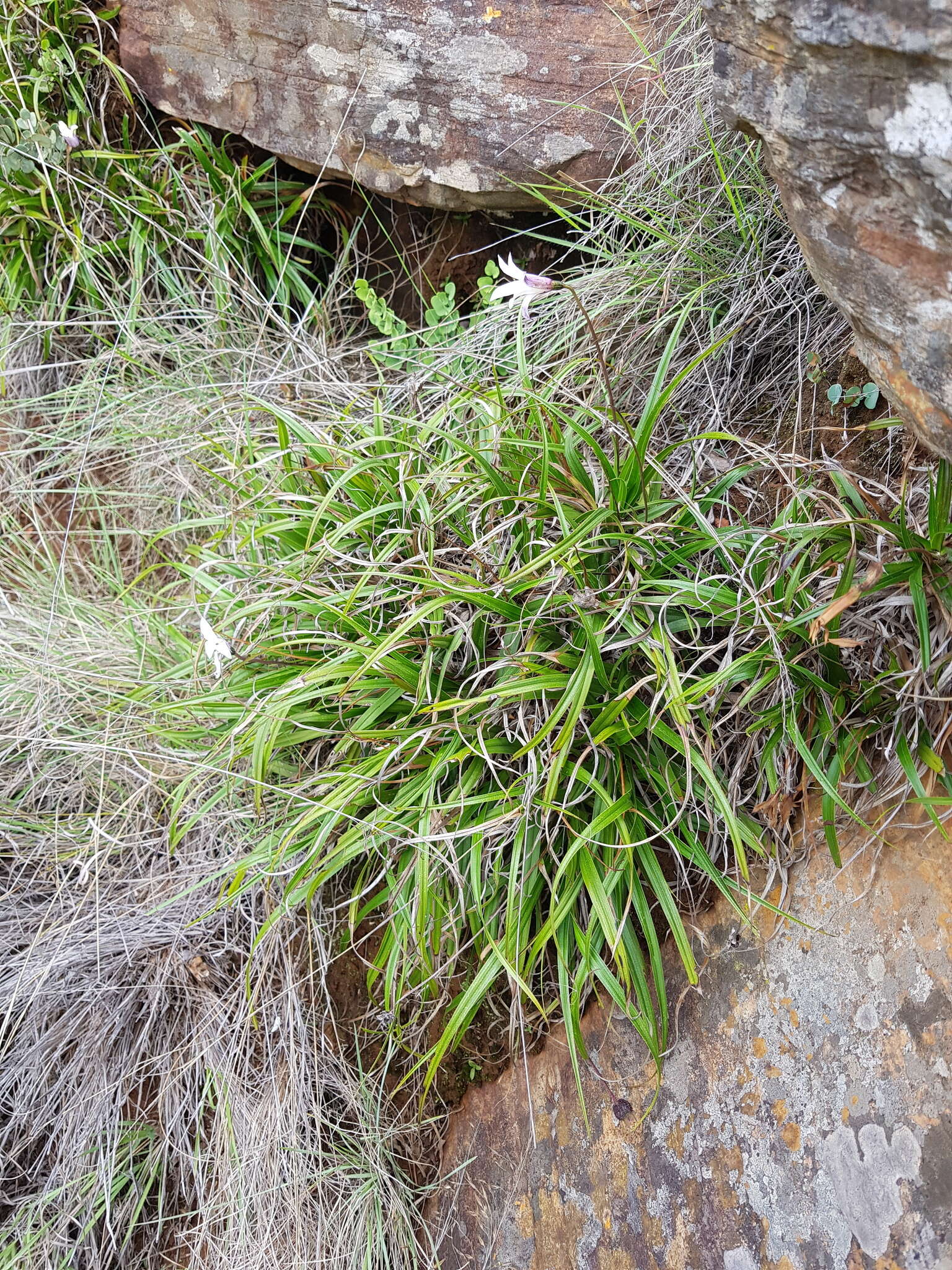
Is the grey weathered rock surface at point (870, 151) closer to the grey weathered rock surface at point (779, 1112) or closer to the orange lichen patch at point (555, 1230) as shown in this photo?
the grey weathered rock surface at point (779, 1112)

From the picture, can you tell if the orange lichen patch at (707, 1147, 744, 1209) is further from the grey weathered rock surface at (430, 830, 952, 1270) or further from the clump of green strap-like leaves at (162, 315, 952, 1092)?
the clump of green strap-like leaves at (162, 315, 952, 1092)

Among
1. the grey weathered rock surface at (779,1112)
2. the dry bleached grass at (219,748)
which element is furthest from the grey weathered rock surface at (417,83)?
the grey weathered rock surface at (779,1112)

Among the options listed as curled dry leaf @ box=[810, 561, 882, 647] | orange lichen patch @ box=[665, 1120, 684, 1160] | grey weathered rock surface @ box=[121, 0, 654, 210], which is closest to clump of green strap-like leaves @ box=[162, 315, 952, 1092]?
curled dry leaf @ box=[810, 561, 882, 647]

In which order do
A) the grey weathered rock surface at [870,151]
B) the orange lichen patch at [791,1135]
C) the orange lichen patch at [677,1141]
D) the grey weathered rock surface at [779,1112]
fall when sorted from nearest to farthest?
1. the grey weathered rock surface at [870,151]
2. the grey weathered rock surface at [779,1112]
3. the orange lichen patch at [791,1135]
4. the orange lichen patch at [677,1141]

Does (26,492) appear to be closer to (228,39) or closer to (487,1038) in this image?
(228,39)

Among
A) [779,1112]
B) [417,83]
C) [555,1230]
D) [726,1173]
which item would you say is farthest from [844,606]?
[417,83]

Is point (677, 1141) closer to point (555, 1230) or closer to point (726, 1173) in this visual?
point (726, 1173)
